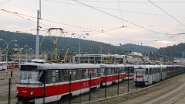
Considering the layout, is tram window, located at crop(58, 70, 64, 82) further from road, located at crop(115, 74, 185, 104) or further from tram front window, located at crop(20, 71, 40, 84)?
road, located at crop(115, 74, 185, 104)

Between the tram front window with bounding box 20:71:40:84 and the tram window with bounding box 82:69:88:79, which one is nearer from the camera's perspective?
the tram front window with bounding box 20:71:40:84

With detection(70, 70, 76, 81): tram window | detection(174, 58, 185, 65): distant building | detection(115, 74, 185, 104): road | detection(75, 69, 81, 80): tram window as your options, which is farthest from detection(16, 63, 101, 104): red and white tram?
detection(174, 58, 185, 65): distant building

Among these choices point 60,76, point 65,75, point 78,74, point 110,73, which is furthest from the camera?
point 110,73

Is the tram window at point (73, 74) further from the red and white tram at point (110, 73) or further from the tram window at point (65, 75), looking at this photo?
the red and white tram at point (110, 73)

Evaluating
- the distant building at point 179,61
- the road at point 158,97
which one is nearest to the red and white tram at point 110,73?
the road at point 158,97

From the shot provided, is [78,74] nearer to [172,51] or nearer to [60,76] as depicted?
[60,76]

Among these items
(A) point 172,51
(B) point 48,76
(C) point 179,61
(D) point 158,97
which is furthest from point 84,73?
(A) point 172,51

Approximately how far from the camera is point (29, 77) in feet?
83.8

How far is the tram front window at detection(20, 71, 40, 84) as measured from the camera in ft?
82.8

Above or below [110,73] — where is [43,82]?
above

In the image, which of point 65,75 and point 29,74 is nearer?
point 29,74

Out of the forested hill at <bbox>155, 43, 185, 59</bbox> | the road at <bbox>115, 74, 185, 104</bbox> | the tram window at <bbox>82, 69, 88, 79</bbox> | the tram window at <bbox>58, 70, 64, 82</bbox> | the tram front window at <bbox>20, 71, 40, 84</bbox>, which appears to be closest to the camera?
the tram front window at <bbox>20, 71, 40, 84</bbox>

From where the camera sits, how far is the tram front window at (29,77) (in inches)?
994

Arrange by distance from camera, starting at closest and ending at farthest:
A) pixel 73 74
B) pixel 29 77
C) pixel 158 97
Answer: pixel 29 77 → pixel 73 74 → pixel 158 97
